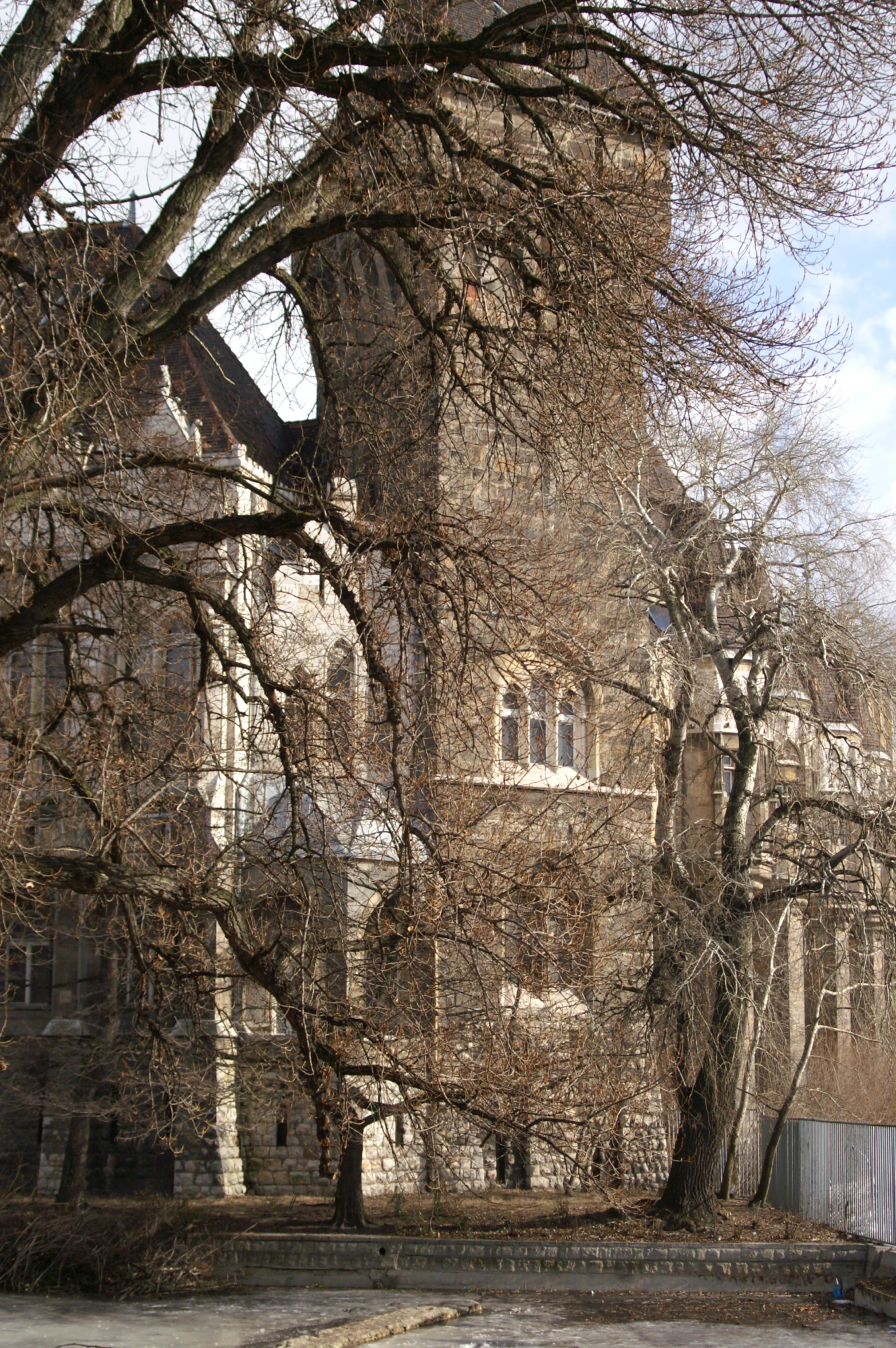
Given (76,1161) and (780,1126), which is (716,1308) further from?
(76,1161)

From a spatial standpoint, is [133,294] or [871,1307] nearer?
[133,294]

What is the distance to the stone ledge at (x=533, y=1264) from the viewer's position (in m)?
17.4

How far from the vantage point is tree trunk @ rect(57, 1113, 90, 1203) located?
63.9 feet

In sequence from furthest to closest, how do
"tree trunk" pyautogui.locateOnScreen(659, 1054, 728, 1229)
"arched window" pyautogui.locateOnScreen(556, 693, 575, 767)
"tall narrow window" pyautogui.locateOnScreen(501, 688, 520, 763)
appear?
"arched window" pyautogui.locateOnScreen(556, 693, 575, 767) < "tree trunk" pyautogui.locateOnScreen(659, 1054, 728, 1229) < "tall narrow window" pyautogui.locateOnScreen(501, 688, 520, 763)

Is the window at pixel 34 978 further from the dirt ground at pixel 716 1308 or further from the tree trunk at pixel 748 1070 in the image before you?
the tree trunk at pixel 748 1070

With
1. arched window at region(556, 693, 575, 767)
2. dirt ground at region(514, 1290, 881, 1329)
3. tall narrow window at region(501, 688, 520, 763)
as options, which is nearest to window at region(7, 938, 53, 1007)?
tall narrow window at region(501, 688, 520, 763)

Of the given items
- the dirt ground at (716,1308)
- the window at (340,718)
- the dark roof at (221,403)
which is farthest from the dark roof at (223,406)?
the dirt ground at (716,1308)

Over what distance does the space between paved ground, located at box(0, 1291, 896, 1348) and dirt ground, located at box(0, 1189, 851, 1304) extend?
0.08 meters

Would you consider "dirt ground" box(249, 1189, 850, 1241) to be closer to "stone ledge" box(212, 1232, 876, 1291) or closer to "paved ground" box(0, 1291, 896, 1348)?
"stone ledge" box(212, 1232, 876, 1291)

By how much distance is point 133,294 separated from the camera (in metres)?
8.64

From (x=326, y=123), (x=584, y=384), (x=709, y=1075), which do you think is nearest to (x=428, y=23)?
(x=326, y=123)

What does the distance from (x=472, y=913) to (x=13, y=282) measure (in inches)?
198

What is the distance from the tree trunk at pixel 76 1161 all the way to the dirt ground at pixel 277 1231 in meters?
0.38

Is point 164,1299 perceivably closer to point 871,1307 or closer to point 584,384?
point 871,1307
